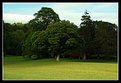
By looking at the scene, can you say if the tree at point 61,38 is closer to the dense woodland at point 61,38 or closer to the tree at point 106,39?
the dense woodland at point 61,38

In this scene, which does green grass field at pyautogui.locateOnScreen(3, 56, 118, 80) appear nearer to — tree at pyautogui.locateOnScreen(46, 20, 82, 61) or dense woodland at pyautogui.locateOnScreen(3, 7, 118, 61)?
tree at pyautogui.locateOnScreen(46, 20, 82, 61)

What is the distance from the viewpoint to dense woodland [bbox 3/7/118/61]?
35094 mm

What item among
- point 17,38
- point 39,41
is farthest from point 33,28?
point 17,38

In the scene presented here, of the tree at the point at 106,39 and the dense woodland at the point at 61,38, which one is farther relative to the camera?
the tree at the point at 106,39

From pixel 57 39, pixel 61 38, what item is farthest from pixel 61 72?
pixel 61 38

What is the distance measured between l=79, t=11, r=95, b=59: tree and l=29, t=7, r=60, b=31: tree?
8.84 m

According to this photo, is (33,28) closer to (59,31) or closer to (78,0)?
(59,31)

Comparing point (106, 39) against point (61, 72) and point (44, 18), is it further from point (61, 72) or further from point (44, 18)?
point (61, 72)

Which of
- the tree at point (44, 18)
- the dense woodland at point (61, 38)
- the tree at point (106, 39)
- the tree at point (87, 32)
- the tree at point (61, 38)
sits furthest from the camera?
the tree at point (87, 32)

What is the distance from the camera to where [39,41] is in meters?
35.2

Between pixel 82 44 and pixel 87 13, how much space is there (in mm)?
11297

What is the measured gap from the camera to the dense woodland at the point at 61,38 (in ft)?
115

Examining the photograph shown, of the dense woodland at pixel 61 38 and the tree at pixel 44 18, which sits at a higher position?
the tree at pixel 44 18

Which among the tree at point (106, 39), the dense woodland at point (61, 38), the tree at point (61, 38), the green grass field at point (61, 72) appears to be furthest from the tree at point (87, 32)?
the green grass field at point (61, 72)
